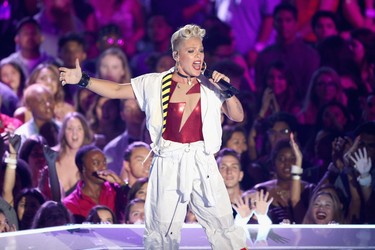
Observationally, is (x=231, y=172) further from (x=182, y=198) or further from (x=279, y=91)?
(x=182, y=198)

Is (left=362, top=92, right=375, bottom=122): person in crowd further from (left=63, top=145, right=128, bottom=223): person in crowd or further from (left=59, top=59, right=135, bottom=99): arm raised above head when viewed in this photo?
(left=59, top=59, right=135, bottom=99): arm raised above head

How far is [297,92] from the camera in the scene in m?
8.96

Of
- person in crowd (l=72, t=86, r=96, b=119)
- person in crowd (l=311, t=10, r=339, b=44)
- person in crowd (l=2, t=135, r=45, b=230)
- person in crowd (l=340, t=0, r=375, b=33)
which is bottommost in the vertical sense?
person in crowd (l=2, t=135, r=45, b=230)

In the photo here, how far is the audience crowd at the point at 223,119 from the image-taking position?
691 centimetres

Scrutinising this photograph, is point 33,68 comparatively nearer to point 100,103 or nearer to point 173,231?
point 100,103

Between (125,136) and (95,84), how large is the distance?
3.17 m

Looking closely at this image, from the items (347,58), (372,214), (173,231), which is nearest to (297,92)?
(347,58)

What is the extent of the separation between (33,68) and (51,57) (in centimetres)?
27

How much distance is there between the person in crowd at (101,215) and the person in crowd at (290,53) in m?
2.90

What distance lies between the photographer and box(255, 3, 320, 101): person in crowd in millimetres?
9273

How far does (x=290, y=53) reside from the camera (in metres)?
9.35

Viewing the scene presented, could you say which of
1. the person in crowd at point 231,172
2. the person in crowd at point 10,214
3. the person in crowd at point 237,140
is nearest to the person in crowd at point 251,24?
the person in crowd at point 237,140

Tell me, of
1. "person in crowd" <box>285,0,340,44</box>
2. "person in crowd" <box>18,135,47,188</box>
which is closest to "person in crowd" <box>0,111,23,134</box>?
"person in crowd" <box>18,135,47,188</box>

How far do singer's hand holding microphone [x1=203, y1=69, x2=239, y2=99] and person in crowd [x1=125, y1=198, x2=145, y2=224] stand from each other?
1943 millimetres
